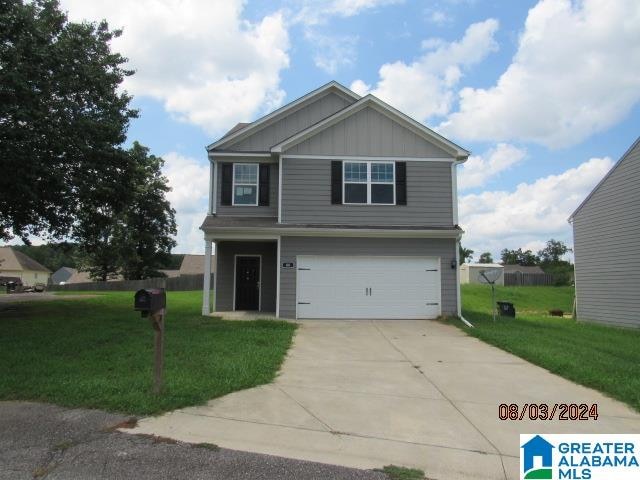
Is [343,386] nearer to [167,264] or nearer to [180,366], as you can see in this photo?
[180,366]

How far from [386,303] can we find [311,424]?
30.3 feet

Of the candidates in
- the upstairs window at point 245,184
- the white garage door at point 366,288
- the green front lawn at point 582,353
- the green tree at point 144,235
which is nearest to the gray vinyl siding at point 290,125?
the upstairs window at point 245,184

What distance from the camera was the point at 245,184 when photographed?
15.5 m

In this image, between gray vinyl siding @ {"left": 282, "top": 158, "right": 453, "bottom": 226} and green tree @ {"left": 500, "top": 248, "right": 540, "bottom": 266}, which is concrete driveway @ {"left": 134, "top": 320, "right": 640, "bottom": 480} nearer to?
gray vinyl siding @ {"left": 282, "top": 158, "right": 453, "bottom": 226}

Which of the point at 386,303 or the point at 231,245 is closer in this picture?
the point at 386,303

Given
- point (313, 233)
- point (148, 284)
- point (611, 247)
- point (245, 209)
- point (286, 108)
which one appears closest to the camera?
point (313, 233)

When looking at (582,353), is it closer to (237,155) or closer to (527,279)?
(237,155)

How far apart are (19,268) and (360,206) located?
58.8 metres

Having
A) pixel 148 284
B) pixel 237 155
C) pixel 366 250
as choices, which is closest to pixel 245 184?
pixel 237 155

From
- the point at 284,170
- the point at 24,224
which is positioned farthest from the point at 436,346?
the point at 24,224

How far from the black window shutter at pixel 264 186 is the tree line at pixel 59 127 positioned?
426 centimetres

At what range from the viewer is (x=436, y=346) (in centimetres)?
980

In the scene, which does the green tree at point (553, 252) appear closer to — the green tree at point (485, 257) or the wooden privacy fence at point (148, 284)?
the green tree at point (485, 257)

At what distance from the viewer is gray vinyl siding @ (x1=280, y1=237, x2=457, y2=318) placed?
1382 centimetres
